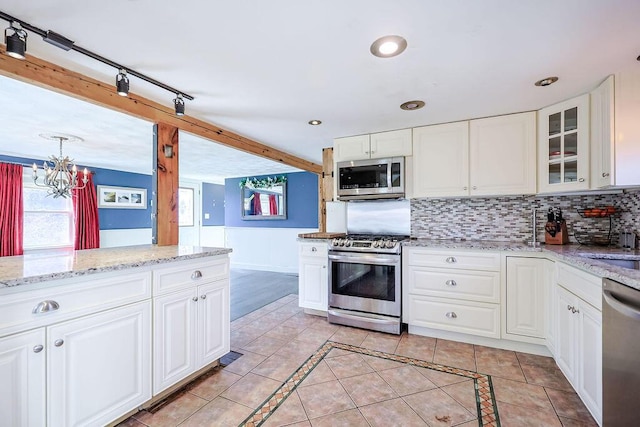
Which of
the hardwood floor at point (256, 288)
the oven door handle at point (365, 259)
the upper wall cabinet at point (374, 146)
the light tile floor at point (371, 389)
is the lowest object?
the hardwood floor at point (256, 288)

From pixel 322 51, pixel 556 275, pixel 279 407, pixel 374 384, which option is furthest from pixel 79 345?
pixel 556 275

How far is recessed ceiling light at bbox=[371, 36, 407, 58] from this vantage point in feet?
5.07

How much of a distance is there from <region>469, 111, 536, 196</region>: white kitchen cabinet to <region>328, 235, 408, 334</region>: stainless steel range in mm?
1021

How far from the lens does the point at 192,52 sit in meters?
1.68

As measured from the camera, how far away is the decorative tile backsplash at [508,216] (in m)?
2.45

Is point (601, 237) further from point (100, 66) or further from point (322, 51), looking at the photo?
point (100, 66)

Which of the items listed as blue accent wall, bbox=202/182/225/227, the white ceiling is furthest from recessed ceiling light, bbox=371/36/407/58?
blue accent wall, bbox=202/182/225/227

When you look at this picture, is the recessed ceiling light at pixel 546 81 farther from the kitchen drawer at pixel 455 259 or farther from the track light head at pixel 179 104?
the track light head at pixel 179 104

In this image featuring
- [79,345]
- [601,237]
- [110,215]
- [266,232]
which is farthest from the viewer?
[266,232]

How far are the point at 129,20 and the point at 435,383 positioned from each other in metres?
2.75

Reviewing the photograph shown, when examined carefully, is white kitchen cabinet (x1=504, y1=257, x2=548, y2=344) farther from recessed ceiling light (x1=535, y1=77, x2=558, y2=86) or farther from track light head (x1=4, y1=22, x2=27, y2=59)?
track light head (x1=4, y1=22, x2=27, y2=59)

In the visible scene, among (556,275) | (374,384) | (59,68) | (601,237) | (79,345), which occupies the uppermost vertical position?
(59,68)

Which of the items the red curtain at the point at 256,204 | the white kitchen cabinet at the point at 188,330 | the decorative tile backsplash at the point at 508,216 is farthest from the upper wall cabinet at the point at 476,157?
the red curtain at the point at 256,204

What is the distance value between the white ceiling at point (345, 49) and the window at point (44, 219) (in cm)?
310
